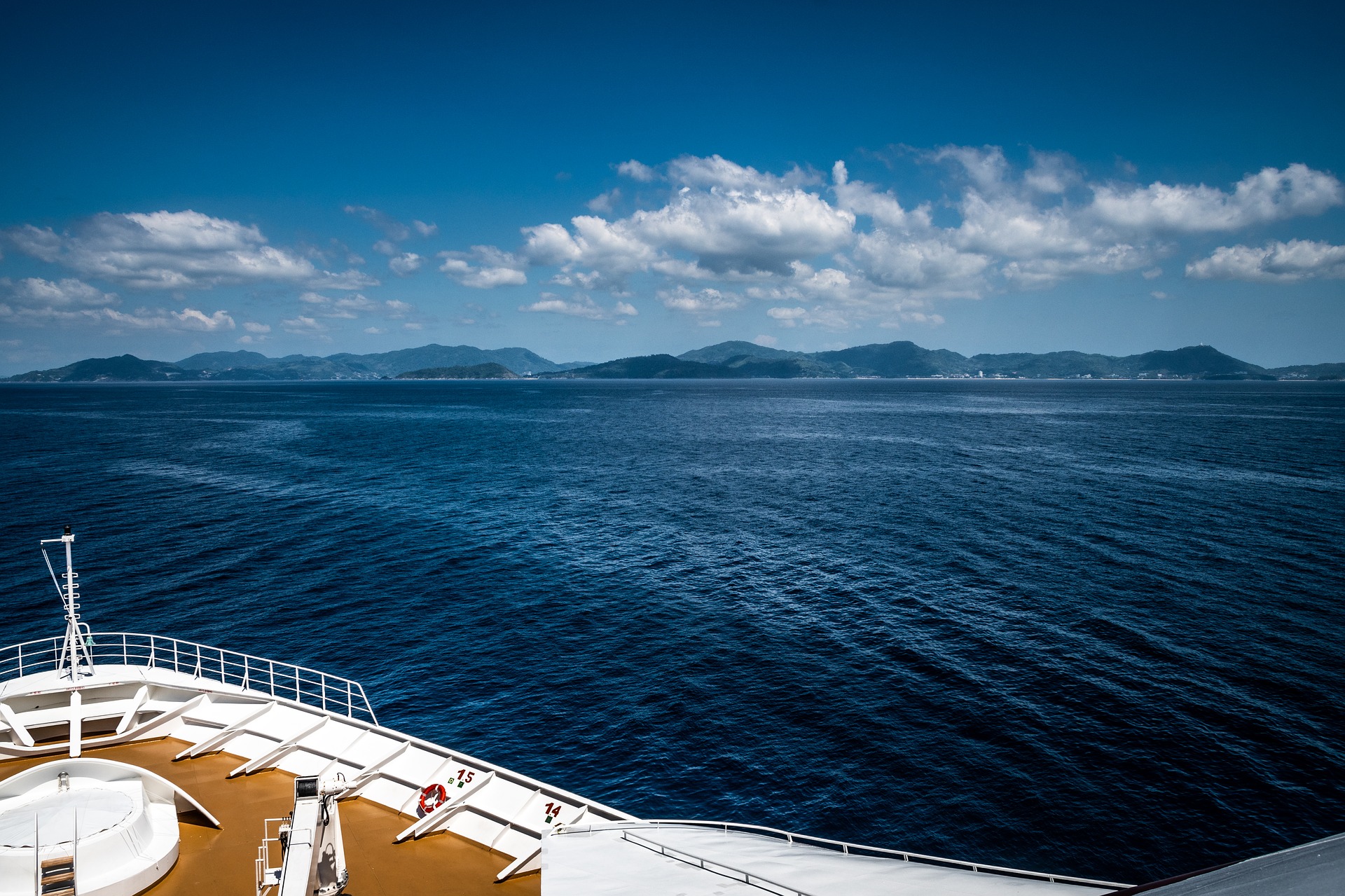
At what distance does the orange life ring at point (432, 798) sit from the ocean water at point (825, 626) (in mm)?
14187

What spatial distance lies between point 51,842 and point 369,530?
67836mm

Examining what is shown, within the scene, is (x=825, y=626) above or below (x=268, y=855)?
below

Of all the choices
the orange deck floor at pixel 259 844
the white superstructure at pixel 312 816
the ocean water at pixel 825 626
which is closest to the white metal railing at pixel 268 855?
the white superstructure at pixel 312 816

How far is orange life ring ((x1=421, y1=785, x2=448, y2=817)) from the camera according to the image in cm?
2322

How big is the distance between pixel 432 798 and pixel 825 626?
38086 millimetres

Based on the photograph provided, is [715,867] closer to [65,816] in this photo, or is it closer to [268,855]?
[268,855]

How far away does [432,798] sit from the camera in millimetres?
23531

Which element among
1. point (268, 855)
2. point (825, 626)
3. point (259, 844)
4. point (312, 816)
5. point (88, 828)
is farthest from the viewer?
point (825, 626)

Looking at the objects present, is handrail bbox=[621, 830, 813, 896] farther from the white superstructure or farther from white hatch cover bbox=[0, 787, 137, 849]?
white hatch cover bbox=[0, 787, 137, 849]

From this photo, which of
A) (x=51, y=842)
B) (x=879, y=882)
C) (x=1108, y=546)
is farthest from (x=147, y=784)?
(x=1108, y=546)

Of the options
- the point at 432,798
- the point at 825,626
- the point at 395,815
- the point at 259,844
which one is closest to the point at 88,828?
the point at 259,844

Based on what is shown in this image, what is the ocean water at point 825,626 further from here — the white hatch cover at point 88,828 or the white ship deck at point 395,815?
the white hatch cover at point 88,828

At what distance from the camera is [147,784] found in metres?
22.0

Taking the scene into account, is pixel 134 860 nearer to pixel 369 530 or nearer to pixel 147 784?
pixel 147 784
